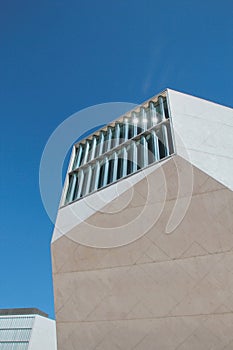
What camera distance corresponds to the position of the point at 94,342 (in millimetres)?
10984

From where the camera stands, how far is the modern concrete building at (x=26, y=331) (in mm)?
32312

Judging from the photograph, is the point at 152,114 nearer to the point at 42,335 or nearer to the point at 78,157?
the point at 78,157

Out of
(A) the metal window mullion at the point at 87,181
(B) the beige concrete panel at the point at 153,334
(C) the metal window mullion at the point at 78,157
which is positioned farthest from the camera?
(C) the metal window mullion at the point at 78,157

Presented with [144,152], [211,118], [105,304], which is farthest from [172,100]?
[105,304]

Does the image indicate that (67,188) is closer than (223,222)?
No

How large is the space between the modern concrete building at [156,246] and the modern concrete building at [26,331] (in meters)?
25.4

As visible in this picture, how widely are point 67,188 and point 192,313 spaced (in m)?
8.97

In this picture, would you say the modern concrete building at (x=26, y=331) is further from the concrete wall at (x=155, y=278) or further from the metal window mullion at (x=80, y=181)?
the metal window mullion at (x=80, y=181)

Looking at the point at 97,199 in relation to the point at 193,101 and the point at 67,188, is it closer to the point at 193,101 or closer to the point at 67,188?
the point at 67,188

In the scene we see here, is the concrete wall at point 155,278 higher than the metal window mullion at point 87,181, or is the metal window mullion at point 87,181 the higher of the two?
the metal window mullion at point 87,181

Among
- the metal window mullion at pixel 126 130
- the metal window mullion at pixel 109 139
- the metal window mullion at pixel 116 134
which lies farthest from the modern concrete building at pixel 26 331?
the metal window mullion at pixel 126 130

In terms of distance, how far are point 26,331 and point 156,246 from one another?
102 ft

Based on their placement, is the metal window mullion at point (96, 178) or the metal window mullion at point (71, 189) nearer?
the metal window mullion at point (96, 178)

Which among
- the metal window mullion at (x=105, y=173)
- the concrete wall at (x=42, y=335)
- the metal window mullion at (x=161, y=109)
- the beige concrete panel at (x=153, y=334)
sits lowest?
the beige concrete panel at (x=153, y=334)
